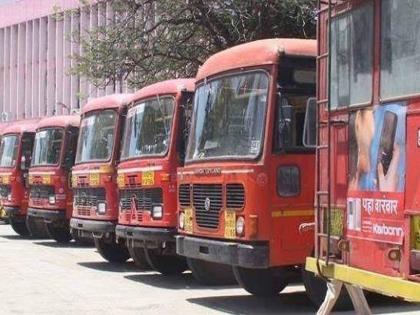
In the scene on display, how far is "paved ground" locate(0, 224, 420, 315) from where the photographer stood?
9.58 meters

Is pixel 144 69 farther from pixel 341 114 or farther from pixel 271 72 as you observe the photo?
pixel 341 114

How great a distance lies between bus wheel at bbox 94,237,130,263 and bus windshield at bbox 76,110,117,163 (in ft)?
5.11

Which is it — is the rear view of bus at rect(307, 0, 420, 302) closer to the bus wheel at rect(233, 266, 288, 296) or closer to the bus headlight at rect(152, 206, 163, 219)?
the bus wheel at rect(233, 266, 288, 296)

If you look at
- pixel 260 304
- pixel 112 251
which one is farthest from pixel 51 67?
pixel 260 304

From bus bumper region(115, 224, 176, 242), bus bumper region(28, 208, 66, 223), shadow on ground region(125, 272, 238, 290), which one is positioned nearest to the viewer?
bus bumper region(115, 224, 176, 242)

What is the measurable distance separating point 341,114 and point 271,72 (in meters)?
2.39

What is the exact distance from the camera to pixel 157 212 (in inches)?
454

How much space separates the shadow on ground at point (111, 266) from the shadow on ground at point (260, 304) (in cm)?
347

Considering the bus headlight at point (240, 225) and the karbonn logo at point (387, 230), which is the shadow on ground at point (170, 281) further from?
the karbonn logo at point (387, 230)

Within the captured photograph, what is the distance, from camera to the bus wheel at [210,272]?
34.7 feet

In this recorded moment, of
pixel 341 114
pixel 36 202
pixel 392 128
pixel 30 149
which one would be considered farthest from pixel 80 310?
pixel 30 149

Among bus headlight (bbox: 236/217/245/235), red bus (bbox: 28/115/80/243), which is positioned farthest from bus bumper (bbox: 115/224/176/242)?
red bus (bbox: 28/115/80/243)

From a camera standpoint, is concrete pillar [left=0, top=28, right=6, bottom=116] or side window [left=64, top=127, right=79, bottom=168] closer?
side window [left=64, top=127, right=79, bottom=168]

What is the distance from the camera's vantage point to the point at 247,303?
10141 mm
